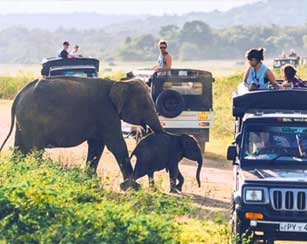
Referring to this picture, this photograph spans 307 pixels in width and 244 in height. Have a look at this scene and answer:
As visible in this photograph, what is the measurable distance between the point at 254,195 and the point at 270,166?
2.69 ft

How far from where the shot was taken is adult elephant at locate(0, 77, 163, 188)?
61.9ft

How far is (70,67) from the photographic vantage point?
2769 centimetres

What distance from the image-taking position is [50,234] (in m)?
11.3

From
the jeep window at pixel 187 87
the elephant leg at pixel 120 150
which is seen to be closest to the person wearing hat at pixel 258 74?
the elephant leg at pixel 120 150

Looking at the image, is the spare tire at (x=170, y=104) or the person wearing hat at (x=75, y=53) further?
the person wearing hat at (x=75, y=53)

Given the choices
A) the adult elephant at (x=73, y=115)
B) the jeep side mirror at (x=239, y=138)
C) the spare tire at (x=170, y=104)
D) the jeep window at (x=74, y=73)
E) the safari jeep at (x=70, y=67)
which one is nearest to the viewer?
the jeep side mirror at (x=239, y=138)

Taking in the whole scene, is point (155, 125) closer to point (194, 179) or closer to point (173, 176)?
point (173, 176)

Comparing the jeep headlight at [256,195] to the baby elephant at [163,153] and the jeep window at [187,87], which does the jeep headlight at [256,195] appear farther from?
the jeep window at [187,87]

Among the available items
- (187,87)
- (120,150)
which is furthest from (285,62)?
(120,150)

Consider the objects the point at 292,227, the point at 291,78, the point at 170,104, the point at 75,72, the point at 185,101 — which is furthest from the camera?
the point at 75,72

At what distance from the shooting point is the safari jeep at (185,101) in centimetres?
2270

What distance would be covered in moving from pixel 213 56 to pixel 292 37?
1604 centimetres

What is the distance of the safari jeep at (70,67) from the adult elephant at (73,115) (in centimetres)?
824

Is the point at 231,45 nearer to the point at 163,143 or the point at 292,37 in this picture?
the point at 292,37
